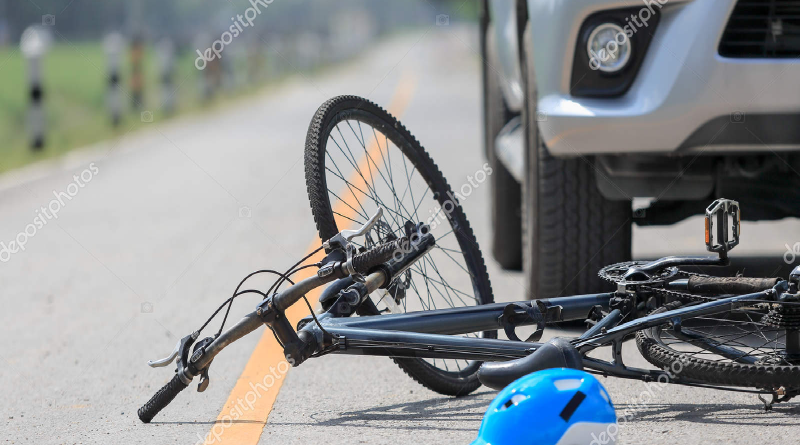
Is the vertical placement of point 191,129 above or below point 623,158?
Answer: below

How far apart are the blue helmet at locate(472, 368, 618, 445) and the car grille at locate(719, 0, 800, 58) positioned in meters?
1.69

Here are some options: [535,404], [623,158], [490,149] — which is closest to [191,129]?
[490,149]

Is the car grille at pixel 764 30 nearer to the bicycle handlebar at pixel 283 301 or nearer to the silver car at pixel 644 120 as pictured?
the silver car at pixel 644 120

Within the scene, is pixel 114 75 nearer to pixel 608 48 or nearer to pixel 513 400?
pixel 608 48

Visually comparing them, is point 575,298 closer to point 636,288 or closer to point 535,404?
point 636,288

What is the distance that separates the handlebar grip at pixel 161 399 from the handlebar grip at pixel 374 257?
64cm

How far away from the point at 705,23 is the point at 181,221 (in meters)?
5.01

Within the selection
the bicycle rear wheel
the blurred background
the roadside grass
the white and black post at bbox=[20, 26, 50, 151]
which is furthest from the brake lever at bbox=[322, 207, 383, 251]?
the white and black post at bbox=[20, 26, 50, 151]

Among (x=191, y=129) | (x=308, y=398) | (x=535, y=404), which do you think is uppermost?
(x=535, y=404)

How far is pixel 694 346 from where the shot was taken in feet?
10.7

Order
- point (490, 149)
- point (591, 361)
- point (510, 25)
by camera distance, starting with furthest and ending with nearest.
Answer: point (490, 149)
point (510, 25)
point (591, 361)

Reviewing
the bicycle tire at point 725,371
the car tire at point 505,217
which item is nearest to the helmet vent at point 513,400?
the bicycle tire at point 725,371

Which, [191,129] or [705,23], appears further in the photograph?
[191,129]

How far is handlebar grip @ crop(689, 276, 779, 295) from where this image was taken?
3141mm
